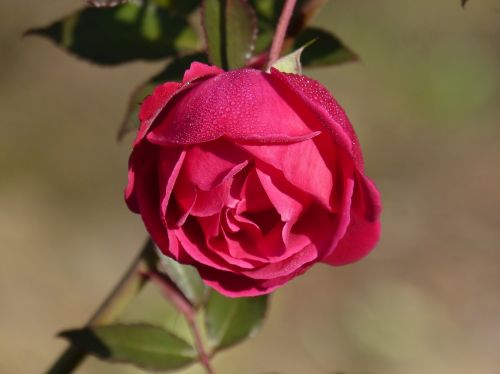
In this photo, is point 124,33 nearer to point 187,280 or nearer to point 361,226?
point 187,280

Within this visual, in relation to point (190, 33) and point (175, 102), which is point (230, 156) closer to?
point (175, 102)

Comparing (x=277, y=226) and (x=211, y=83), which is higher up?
(x=211, y=83)

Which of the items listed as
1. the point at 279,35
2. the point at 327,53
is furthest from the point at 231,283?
the point at 327,53

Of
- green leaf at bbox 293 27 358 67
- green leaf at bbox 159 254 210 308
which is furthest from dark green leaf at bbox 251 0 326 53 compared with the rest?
green leaf at bbox 159 254 210 308

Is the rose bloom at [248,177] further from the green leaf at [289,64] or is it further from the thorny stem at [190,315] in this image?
the thorny stem at [190,315]

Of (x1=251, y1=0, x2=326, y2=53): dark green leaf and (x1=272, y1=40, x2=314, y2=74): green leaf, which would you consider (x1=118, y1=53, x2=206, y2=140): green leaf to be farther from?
(x1=272, y1=40, x2=314, y2=74): green leaf

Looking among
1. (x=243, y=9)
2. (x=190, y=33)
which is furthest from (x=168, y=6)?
(x=243, y=9)
